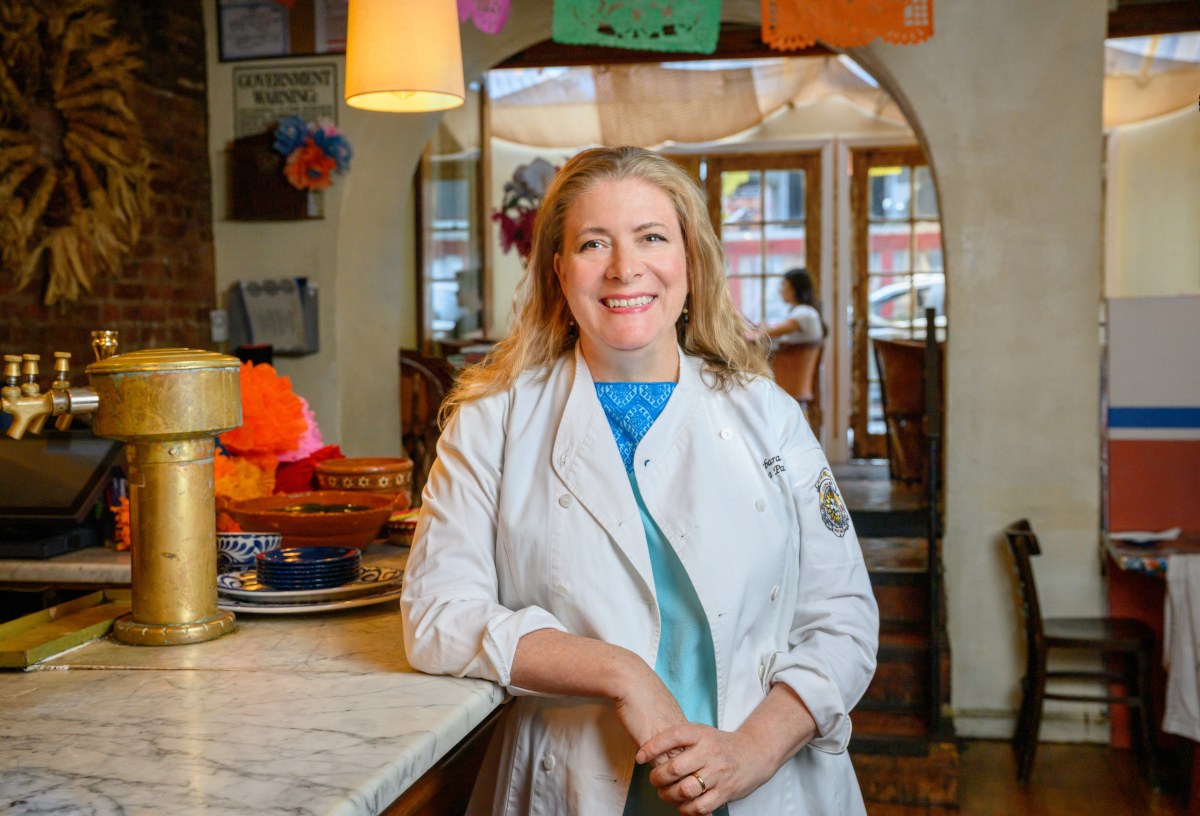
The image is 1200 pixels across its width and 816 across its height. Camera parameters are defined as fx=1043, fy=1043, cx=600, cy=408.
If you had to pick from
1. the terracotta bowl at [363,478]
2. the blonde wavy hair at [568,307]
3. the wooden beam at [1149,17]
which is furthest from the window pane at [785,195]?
the blonde wavy hair at [568,307]

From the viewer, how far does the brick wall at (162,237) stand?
342cm

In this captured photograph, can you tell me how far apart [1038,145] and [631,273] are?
3019mm

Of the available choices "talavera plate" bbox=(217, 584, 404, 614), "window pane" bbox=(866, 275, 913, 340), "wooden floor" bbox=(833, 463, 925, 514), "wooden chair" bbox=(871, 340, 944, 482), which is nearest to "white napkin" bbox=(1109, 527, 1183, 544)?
"wooden floor" bbox=(833, 463, 925, 514)

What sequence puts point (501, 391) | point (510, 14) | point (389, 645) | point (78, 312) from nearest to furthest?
point (389, 645), point (501, 391), point (78, 312), point (510, 14)

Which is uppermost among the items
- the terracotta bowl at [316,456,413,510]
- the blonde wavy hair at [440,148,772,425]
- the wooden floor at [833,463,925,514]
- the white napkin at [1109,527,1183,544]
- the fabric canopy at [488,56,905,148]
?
the fabric canopy at [488,56,905,148]

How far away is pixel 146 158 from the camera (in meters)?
3.77

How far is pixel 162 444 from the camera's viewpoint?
1.24m

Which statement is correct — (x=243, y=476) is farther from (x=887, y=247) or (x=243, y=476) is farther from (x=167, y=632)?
(x=887, y=247)

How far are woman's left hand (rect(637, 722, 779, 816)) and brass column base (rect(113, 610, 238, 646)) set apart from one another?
1.84 feet

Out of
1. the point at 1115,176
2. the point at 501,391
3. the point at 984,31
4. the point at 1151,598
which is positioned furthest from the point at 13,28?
the point at 1115,176

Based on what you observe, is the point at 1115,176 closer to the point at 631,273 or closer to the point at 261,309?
the point at 261,309

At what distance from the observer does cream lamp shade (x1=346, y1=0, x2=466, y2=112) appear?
7.01 ft

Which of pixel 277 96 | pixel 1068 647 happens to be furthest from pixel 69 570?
pixel 1068 647

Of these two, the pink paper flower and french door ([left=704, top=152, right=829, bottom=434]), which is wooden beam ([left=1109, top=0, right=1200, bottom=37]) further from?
french door ([left=704, top=152, right=829, bottom=434])
